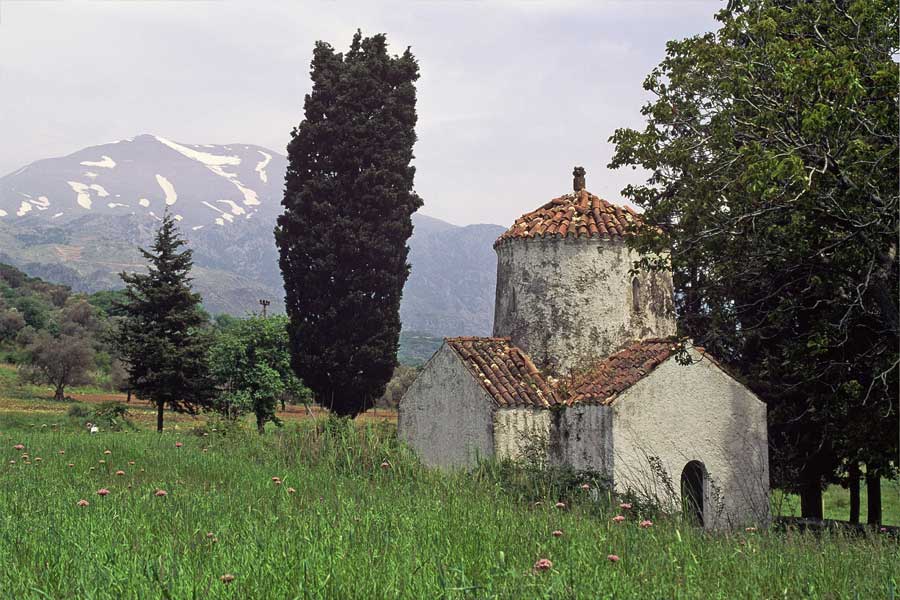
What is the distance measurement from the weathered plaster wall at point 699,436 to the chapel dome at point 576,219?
4.04m

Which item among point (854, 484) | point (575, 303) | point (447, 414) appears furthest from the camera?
point (854, 484)

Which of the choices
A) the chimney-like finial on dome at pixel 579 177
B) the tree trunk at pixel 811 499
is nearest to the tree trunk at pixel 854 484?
the tree trunk at pixel 811 499

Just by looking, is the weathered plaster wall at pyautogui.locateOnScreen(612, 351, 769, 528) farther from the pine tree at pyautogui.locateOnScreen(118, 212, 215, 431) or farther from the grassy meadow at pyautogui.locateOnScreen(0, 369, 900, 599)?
the pine tree at pyautogui.locateOnScreen(118, 212, 215, 431)

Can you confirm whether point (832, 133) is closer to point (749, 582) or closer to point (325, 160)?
point (749, 582)

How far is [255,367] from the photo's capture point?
1570 inches

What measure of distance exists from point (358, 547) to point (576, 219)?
1553 centimetres

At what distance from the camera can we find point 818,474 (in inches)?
869

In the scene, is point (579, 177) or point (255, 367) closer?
point (579, 177)

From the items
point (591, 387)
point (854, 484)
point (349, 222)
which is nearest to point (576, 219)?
point (591, 387)

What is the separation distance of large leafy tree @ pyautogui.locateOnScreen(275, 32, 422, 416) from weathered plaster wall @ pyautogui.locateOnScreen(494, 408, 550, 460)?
1348 cm

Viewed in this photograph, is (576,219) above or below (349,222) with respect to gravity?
below

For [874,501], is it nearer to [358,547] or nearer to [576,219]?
[576,219]

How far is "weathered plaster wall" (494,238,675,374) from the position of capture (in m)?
19.9

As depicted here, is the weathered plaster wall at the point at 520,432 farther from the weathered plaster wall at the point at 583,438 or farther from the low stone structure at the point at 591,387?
the weathered plaster wall at the point at 583,438
